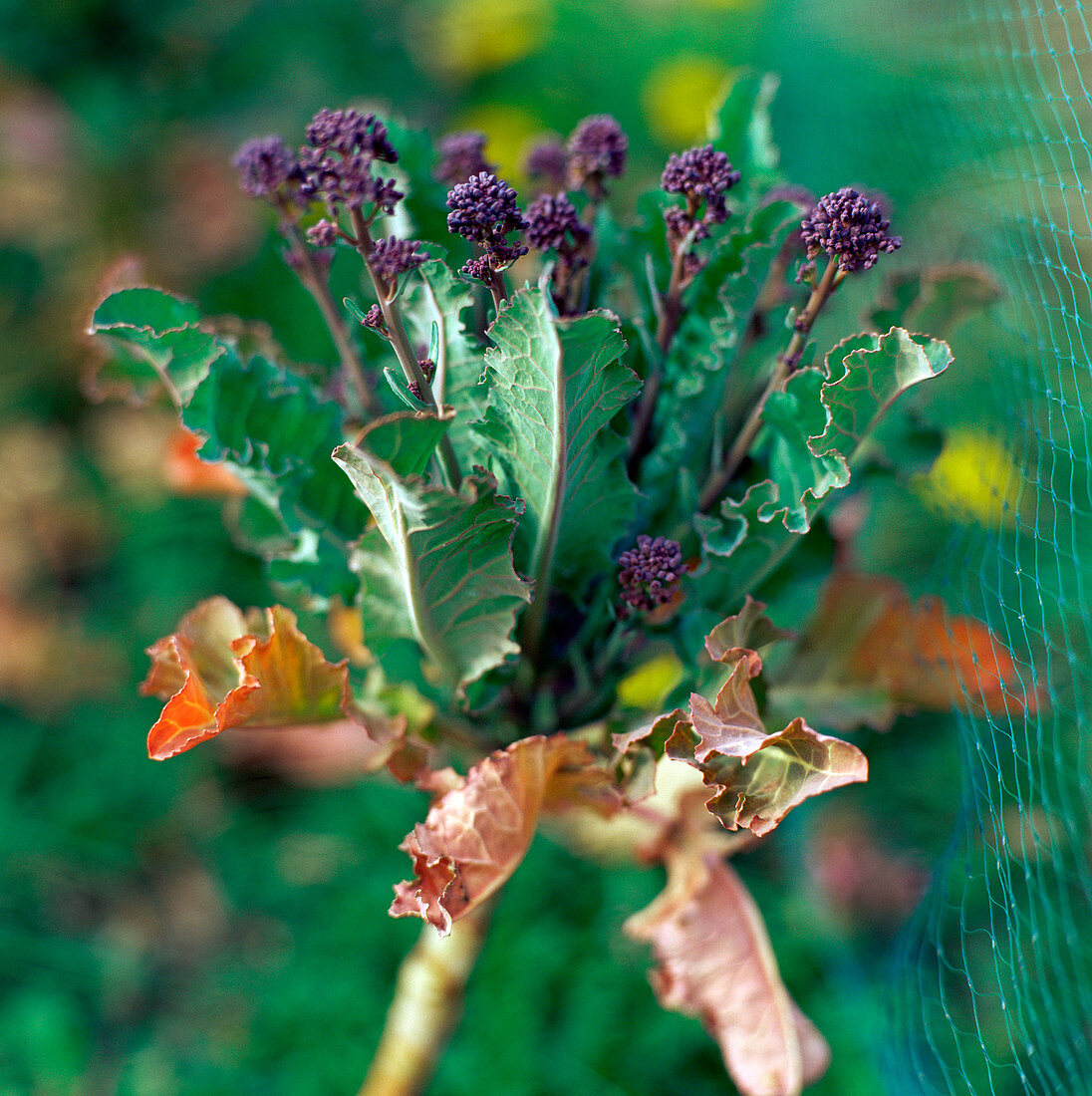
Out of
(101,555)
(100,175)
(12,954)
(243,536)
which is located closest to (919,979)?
(243,536)

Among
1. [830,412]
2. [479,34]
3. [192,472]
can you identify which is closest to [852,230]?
[830,412]

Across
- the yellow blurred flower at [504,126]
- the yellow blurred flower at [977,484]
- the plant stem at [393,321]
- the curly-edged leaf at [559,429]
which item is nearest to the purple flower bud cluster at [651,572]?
the curly-edged leaf at [559,429]

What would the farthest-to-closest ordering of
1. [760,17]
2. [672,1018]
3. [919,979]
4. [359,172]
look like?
[760,17] → [672,1018] → [919,979] → [359,172]

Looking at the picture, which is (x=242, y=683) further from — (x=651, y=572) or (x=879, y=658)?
(x=879, y=658)

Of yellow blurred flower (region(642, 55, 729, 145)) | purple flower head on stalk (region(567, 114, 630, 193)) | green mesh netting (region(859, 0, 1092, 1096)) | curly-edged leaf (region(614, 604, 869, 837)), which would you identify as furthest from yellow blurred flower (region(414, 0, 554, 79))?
curly-edged leaf (region(614, 604, 869, 837))

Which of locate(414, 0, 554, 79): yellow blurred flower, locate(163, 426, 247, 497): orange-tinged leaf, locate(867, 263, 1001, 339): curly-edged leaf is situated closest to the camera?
locate(867, 263, 1001, 339): curly-edged leaf

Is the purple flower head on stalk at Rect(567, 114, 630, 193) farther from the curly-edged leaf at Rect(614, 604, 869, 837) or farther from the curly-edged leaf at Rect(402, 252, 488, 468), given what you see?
the curly-edged leaf at Rect(614, 604, 869, 837)

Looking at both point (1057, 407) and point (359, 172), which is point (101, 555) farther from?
point (1057, 407)
